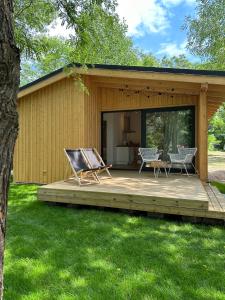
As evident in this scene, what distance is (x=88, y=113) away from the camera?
8.17 metres

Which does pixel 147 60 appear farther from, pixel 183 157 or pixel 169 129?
pixel 183 157

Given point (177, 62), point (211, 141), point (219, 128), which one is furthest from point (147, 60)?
point (219, 128)

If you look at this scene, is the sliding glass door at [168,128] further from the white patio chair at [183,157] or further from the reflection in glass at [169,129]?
the white patio chair at [183,157]

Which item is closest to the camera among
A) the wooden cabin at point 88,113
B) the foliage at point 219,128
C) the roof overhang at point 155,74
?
the roof overhang at point 155,74

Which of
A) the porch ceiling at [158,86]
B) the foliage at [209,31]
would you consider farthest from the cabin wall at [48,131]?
the foliage at [209,31]

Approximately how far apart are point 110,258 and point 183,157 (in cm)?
524

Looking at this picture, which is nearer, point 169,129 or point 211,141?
point 169,129

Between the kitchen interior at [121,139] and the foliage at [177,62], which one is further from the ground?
the foliage at [177,62]

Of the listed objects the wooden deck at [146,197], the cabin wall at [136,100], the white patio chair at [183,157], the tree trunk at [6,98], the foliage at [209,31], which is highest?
the foliage at [209,31]

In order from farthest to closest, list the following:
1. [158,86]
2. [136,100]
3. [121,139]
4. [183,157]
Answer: [121,139], [136,100], [183,157], [158,86]

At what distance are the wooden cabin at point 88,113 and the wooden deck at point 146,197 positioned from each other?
1.94 m

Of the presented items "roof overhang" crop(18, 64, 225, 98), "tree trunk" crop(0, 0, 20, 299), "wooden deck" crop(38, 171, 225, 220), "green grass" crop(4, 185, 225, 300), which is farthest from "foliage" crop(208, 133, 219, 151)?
"tree trunk" crop(0, 0, 20, 299)

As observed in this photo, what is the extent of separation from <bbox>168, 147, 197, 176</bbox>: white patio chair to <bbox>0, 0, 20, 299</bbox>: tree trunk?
6.55 metres

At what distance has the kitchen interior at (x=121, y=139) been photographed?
10477mm
